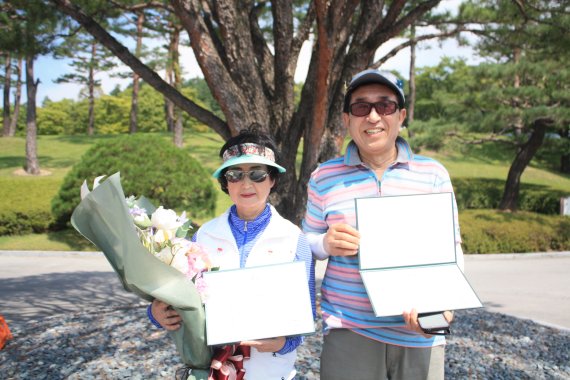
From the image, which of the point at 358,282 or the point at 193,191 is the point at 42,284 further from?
the point at 358,282

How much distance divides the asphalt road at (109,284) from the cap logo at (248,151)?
4.44 meters

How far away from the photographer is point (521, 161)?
1498 centimetres

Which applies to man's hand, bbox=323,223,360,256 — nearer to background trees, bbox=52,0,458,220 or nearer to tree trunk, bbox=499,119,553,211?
background trees, bbox=52,0,458,220

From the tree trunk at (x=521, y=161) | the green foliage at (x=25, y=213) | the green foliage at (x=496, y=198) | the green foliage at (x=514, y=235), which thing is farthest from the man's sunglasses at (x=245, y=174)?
the green foliage at (x=496, y=198)

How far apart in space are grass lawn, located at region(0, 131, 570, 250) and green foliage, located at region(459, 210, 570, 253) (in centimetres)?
321

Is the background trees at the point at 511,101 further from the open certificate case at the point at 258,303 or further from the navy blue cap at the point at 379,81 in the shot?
the open certificate case at the point at 258,303

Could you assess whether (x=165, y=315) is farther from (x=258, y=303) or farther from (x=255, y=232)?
(x=255, y=232)

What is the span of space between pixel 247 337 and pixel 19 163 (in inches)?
1016

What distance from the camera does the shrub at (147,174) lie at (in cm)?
1027

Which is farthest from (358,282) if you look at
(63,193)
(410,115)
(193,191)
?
(410,115)

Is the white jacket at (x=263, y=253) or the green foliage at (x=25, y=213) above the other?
the white jacket at (x=263, y=253)

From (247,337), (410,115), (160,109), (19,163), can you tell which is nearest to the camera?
(247,337)

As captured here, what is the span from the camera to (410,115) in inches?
1190

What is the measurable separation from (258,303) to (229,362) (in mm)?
307
